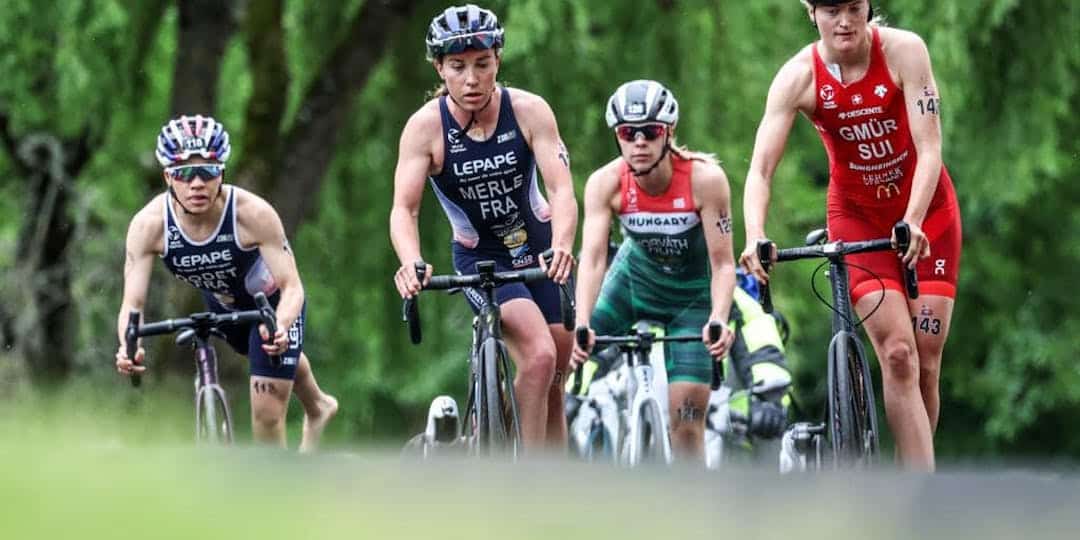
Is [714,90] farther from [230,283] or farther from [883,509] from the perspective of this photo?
[883,509]

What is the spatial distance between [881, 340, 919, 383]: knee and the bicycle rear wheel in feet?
12.3

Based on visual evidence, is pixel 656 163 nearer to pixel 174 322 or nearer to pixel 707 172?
Result: pixel 707 172

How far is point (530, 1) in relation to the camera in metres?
16.4

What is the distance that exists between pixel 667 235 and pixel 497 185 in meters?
1.20

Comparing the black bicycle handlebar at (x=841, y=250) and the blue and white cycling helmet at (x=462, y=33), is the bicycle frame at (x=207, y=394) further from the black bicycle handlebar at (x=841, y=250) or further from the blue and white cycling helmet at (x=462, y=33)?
the black bicycle handlebar at (x=841, y=250)

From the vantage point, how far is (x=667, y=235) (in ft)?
34.6

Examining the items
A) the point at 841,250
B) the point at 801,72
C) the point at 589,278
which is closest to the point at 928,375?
the point at 841,250

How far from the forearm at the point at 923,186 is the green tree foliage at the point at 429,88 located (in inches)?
282

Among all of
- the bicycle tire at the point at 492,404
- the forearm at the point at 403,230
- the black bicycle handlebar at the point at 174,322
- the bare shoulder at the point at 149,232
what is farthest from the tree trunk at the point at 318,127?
the bicycle tire at the point at 492,404

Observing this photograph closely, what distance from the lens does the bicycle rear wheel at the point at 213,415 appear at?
11.0 metres

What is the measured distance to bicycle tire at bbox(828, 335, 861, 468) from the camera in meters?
8.35

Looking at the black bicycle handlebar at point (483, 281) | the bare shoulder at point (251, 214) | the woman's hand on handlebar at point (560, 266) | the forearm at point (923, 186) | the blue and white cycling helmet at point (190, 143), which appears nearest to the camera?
the forearm at point (923, 186)

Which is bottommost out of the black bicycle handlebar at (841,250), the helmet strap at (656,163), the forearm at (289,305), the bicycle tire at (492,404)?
the bicycle tire at (492,404)

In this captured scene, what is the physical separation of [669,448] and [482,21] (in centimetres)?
229
